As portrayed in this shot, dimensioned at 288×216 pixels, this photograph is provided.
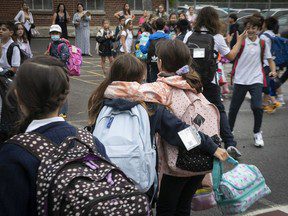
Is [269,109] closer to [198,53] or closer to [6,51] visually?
[198,53]

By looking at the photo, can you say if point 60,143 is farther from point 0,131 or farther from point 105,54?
point 105,54

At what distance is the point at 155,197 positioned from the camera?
320 centimetres

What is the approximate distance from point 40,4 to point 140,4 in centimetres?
542

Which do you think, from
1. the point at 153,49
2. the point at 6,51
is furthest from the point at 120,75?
the point at 153,49

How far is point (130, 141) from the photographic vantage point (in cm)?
275

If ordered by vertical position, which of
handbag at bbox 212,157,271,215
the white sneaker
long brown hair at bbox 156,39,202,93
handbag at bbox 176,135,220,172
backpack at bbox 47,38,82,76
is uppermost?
long brown hair at bbox 156,39,202,93

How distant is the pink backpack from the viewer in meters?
3.21

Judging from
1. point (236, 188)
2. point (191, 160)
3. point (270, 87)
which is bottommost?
point (270, 87)

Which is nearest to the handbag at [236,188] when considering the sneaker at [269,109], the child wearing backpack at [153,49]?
A: the child wearing backpack at [153,49]

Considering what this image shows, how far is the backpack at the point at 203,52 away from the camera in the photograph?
5.56m

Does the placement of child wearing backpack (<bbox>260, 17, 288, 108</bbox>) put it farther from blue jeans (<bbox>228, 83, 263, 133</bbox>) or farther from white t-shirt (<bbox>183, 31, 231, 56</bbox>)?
white t-shirt (<bbox>183, 31, 231, 56</bbox>)

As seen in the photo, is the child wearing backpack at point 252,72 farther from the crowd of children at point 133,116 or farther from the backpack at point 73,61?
the backpack at point 73,61

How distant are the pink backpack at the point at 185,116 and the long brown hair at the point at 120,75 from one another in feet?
1.19

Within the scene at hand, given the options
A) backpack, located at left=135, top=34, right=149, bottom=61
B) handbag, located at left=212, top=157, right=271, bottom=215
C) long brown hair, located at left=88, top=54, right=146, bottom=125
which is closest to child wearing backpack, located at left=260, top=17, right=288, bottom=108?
backpack, located at left=135, top=34, right=149, bottom=61
